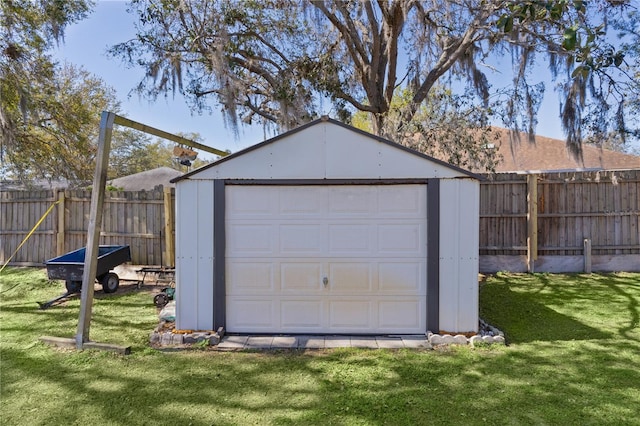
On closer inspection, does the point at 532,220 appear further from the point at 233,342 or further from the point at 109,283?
the point at 109,283

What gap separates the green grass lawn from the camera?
2.89m

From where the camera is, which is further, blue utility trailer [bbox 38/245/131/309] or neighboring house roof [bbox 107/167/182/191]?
neighboring house roof [bbox 107/167/182/191]

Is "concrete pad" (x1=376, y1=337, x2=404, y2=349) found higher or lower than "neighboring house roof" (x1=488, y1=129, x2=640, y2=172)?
lower

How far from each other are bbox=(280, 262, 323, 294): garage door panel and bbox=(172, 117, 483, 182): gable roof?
113 cm

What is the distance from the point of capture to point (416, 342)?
4426 mm

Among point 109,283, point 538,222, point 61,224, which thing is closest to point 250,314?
point 109,283

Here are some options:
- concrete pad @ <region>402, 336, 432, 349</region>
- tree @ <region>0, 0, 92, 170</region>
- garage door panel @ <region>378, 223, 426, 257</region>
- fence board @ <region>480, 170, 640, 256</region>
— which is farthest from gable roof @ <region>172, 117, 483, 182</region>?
tree @ <region>0, 0, 92, 170</region>

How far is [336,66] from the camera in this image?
356 inches

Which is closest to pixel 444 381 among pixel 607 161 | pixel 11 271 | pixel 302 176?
pixel 302 176

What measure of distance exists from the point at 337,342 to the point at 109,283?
4.82 metres

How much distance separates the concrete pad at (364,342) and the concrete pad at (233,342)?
132 centimetres

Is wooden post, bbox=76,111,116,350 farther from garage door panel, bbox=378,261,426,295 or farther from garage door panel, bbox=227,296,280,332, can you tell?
garage door panel, bbox=378,261,426,295

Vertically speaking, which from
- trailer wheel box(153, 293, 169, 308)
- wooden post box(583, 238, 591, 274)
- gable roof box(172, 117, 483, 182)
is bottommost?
trailer wheel box(153, 293, 169, 308)

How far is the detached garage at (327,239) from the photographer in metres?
4.54
